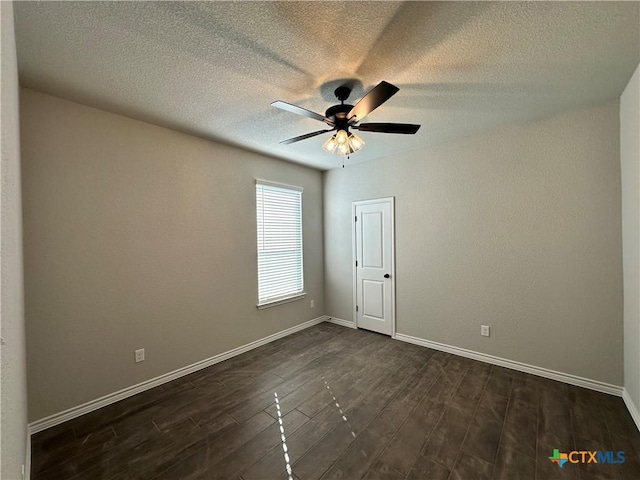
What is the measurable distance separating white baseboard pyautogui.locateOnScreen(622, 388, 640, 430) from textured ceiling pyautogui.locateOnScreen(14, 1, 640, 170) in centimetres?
254

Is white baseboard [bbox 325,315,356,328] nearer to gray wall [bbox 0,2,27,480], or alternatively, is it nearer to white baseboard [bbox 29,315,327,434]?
white baseboard [bbox 29,315,327,434]

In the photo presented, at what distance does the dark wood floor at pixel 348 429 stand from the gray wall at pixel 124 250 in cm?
43

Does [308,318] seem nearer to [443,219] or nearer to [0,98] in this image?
[443,219]

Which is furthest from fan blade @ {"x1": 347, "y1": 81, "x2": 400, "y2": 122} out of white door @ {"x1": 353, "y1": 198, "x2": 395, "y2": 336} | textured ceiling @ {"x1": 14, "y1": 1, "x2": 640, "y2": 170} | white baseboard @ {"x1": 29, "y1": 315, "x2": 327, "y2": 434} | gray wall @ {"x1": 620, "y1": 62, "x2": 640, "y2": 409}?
white baseboard @ {"x1": 29, "y1": 315, "x2": 327, "y2": 434}

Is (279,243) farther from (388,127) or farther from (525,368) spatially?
(525,368)

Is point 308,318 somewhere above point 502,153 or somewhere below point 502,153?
below

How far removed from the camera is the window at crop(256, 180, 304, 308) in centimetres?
371

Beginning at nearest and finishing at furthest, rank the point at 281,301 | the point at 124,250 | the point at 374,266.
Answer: the point at 124,250 → the point at 281,301 → the point at 374,266

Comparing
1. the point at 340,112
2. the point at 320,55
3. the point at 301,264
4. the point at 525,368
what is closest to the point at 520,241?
the point at 525,368

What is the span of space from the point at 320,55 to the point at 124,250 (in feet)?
7.85

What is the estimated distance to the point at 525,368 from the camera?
2795 mm

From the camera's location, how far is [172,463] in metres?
1.73

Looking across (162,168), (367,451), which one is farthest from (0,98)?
(367,451)

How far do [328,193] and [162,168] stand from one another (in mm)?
2562
